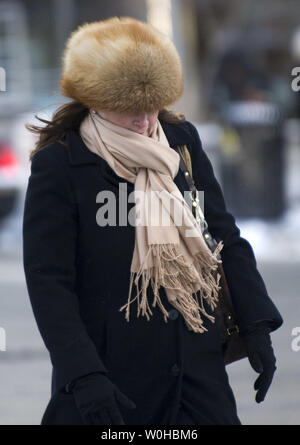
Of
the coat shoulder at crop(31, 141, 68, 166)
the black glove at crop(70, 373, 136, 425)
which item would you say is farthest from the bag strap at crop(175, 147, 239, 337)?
the black glove at crop(70, 373, 136, 425)

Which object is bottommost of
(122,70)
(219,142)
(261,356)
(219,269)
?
(219,142)

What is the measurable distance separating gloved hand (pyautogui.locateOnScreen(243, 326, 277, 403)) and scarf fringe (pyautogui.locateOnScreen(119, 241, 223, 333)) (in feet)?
0.45

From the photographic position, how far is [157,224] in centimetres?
272

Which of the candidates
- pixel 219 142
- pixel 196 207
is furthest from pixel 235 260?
pixel 219 142

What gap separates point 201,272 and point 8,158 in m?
7.87

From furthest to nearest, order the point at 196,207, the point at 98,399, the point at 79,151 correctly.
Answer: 1. the point at 196,207
2. the point at 79,151
3. the point at 98,399

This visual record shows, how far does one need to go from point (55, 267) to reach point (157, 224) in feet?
1.06

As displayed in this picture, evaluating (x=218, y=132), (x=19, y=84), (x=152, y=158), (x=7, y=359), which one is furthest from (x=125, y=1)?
(x=152, y=158)

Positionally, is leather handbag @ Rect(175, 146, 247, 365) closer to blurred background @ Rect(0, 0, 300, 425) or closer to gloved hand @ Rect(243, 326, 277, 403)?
gloved hand @ Rect(243, 326, 277, 403)

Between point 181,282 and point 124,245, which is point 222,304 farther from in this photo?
point 124,245

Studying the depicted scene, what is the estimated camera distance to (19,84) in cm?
1838

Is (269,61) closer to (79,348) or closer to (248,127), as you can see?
(248,127)

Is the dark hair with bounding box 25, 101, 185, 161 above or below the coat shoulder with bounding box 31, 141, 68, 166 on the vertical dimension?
above

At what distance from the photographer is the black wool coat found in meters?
2.63
